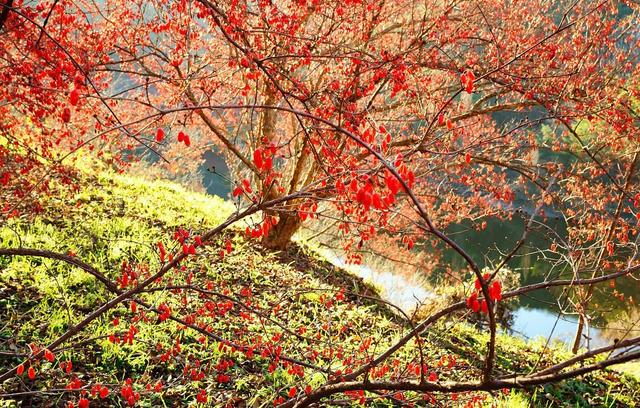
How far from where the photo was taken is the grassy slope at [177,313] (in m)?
4.04

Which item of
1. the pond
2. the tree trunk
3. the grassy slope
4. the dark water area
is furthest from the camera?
the dark water area

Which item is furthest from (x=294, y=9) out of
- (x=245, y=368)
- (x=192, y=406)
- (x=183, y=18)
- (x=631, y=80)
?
(x=631, y=80)

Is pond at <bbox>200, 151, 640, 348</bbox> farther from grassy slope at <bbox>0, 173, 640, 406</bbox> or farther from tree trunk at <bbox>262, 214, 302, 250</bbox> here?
grassy slope at <bbox>0, 173, 640, 406</bbox>

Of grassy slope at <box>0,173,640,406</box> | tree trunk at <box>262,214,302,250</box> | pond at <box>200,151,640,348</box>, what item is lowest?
grassy slope at <box>0,173,640,406</box>

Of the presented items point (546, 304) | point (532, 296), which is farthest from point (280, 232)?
point (546, 304)

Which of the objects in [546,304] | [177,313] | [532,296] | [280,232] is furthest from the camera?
[546,304]

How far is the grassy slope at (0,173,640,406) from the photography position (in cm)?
404

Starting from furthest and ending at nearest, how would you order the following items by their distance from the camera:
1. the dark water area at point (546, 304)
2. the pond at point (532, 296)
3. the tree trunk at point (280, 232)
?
1. the dark water area at point (546, 304)
2. the pond at point (532, 296)
3. the tree trunk at point (280, 232)

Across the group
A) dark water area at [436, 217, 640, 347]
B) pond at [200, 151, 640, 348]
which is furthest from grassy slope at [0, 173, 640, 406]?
dark water area at [436, 217, 640, 347]

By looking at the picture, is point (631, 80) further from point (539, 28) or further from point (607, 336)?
point (607, 336)

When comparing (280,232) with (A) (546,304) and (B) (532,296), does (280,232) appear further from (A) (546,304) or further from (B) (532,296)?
(A) (546,304)

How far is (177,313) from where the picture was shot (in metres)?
5.02

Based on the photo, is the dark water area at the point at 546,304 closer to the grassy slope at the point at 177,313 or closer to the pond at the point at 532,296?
the pond at the point at 532,296

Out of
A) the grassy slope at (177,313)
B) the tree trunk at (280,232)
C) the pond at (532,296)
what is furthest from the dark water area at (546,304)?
the grassy slope at (177,313)
